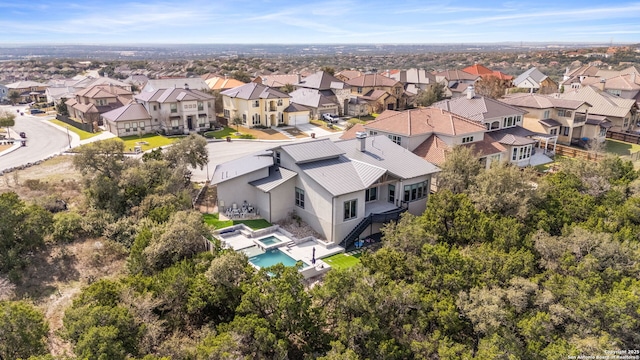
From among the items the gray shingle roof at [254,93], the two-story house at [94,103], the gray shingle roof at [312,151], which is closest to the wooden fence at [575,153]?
the gray shingle roof at [312,151]

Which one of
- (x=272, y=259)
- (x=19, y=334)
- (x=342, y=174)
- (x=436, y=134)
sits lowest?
(x=272, y=259)

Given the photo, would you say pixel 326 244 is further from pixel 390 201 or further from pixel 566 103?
pixel 566 103

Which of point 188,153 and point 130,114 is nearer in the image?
point 188,153

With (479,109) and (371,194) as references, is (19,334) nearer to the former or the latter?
(371,194)

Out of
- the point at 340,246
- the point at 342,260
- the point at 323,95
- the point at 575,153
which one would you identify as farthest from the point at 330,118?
the point at 342,260

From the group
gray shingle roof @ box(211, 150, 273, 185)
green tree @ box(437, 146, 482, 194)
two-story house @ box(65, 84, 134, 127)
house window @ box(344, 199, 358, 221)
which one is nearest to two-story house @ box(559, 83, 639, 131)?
green tree @ box(437, 146, 482, 194)

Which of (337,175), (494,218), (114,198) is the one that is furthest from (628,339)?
(114,198)

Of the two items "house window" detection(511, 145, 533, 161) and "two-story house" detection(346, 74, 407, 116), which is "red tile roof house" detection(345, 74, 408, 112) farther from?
"house window" detection(511, 145, 533, 161)
